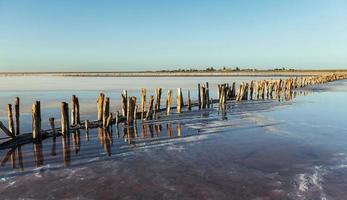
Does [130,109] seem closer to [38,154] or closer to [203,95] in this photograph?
→ [38,154]

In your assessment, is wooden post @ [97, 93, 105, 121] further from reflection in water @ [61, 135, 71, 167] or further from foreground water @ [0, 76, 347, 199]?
reflection in water @ [61, 135, 71, 167]

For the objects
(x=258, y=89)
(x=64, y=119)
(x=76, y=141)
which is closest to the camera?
(x=76, y=141)

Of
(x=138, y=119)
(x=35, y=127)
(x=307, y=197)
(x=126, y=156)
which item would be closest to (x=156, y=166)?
(x=126, y=156)

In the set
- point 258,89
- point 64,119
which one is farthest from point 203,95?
point 64,119

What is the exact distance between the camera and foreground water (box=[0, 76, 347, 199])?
8930 mm

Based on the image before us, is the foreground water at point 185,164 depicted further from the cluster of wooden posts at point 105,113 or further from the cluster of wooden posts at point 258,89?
the cluster of wooden posts at point 258,89

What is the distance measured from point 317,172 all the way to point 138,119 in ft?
41.4

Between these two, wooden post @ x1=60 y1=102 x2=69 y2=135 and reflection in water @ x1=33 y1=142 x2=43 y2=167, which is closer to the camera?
reflection in water @ x1=33 y1=142 x2=43 y2=167

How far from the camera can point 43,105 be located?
2823 cm

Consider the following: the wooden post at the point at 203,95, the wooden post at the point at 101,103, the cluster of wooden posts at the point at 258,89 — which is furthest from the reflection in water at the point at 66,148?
the cluster of wooden posts at the point at 258,89

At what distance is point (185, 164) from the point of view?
11344 mm

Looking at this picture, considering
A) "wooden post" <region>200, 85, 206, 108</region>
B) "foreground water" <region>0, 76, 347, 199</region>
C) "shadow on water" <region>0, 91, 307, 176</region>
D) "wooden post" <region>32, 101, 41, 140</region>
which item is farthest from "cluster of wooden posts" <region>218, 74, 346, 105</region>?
"wooden post" <region>32, 101, 41, 140</region>

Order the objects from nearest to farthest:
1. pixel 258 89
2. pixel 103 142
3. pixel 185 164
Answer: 1. pixel 185 164
2. pixel 103 142
3. pixel 258 89

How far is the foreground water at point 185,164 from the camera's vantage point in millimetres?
8930
